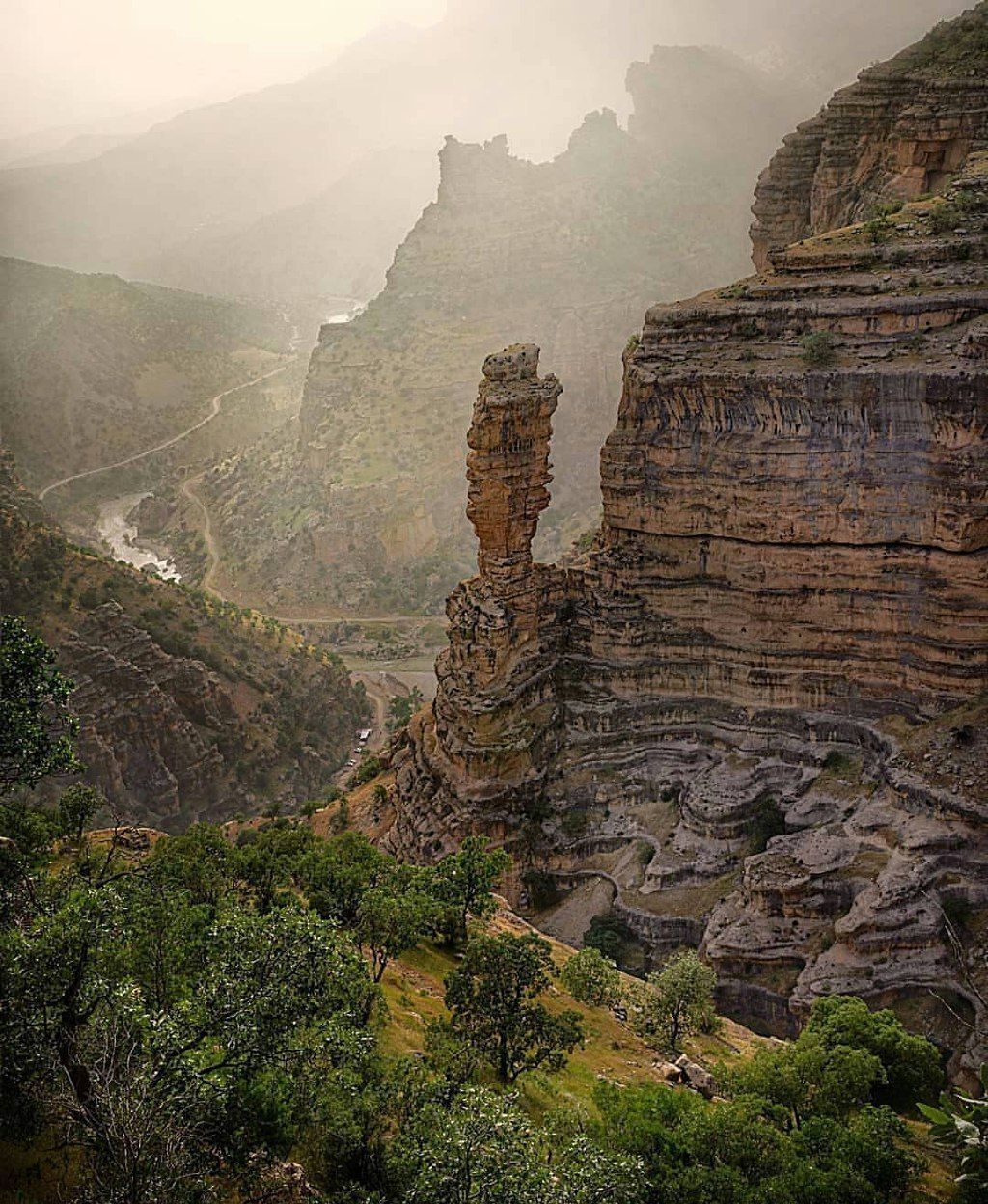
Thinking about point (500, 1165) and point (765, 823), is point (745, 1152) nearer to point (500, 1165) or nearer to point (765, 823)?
point (500, 1165)

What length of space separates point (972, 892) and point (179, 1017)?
28.9 meters

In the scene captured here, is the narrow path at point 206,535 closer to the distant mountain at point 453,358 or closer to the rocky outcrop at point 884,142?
the distant mountain at point 453,358

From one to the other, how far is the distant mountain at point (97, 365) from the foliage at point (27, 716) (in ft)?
319

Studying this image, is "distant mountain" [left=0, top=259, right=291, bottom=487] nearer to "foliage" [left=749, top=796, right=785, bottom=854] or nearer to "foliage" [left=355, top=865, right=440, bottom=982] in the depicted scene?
"foliage" [left=749, top=796, right=785, bottom=854]

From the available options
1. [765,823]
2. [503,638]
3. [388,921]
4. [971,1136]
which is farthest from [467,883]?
[971,1136]

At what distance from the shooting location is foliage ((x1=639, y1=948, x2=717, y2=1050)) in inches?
1387

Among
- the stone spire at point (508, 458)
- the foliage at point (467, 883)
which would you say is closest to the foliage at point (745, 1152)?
the foliage at point (467, 883)

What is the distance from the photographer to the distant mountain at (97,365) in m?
118

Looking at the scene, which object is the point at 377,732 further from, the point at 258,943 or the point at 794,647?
the point at 258,943

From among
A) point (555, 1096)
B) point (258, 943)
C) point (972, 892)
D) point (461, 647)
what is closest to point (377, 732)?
point (461, 647)

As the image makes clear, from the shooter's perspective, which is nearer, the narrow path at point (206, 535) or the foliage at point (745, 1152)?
the foliage at point (745, 1152)

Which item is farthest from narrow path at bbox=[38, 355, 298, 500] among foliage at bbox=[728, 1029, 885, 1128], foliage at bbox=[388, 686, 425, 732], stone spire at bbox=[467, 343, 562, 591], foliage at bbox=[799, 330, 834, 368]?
foliage at bbox=[728, 1029, 885, 1128]

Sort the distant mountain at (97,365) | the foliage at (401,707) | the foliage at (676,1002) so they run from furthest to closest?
the distant mountain at (97,365)
the foliage at (401,707)
the foliage at (676,1002)

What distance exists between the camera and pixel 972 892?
3762 centimetres
